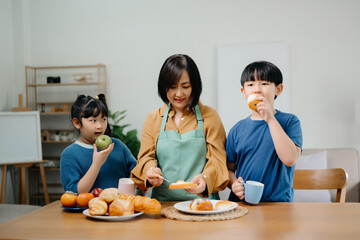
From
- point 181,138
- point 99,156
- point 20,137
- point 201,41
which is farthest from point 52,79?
point 181,138

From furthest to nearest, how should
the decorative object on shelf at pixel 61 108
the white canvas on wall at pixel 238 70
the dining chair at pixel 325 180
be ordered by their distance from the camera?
the decorative object on shelf at pixel 61 108 → the white canvas on wall at pixel 238 70 → the dining chair at pixel 325 180

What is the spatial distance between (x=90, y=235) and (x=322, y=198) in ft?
9.35

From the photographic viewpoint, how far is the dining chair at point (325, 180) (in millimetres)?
1998

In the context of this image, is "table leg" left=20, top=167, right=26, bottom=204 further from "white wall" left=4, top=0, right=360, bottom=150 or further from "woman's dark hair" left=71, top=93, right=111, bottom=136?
"woman's dark hair" left=71, top=93, right=111, bottom=136

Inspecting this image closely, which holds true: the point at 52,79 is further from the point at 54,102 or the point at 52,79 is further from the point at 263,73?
the point at 263,73

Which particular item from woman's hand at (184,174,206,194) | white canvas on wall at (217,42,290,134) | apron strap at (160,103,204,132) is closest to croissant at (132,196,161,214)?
woman's hand at (184,174,206,194)

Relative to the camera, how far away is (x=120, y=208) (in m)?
1.24

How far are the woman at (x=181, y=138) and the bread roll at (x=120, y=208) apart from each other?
7.7 inches

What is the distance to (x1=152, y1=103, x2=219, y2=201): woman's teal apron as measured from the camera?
60.4 inches

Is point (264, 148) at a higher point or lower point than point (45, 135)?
higher

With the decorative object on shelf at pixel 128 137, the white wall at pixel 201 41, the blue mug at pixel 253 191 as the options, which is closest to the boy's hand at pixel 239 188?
the blue mug at pixel 253 191

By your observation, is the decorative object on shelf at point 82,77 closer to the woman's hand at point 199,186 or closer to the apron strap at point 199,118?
the apron strap at point 199,118

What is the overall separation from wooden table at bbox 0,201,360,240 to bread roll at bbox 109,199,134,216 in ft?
0.10

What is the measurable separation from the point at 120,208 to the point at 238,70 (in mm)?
3373
